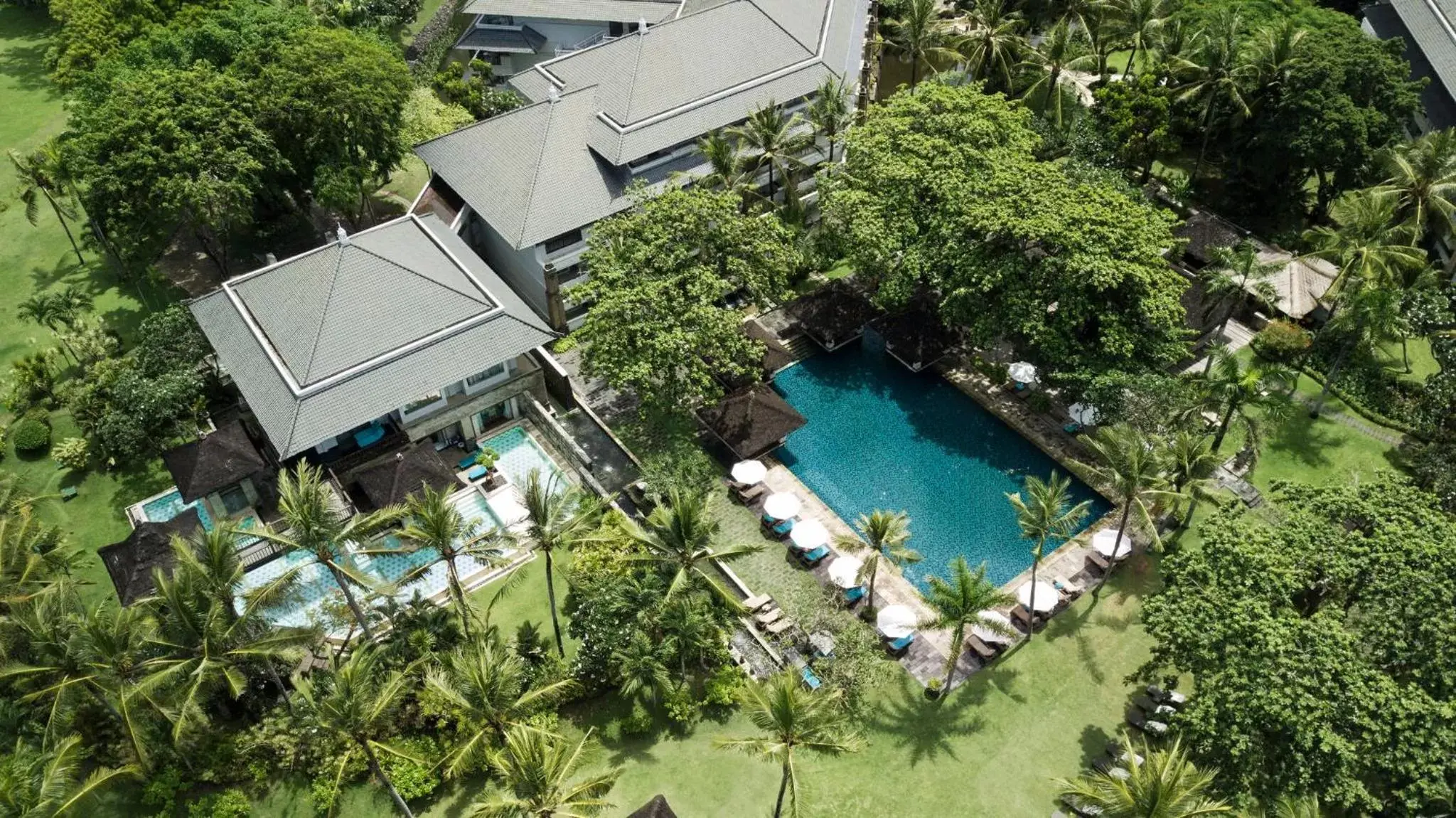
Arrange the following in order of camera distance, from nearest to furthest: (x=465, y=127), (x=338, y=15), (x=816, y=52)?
(x=465, y=127) → (x=816, y=52) → (x=338, y=15)

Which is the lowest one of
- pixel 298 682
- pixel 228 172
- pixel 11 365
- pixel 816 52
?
pixel 11 365

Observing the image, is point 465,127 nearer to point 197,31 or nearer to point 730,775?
point 197,31

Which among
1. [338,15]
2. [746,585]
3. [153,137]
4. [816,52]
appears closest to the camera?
[746,585]

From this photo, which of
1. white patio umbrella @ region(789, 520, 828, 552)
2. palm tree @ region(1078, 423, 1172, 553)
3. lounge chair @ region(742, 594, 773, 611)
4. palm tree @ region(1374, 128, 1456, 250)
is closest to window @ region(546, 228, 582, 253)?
white patio umbrella @ region(789, 520, 828, 552)

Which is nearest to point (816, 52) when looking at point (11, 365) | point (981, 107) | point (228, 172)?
point (981, 107)

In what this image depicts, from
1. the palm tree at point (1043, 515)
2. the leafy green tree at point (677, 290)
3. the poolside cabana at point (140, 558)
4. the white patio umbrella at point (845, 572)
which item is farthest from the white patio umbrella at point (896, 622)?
the poolside cabana at point (140, 558)

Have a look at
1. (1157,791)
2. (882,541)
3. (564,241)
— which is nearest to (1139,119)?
(564,241)

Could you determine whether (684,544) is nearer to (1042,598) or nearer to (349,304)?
(1042,598)
